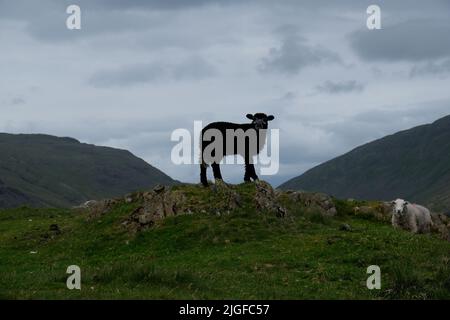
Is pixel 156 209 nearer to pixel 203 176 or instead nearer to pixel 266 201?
pixel 203 176

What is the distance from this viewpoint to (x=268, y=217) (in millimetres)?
32188

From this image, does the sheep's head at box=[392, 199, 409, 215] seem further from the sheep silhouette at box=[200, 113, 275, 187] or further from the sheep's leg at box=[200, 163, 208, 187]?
the sheep's leg at box=[200, 163, 208, 187]

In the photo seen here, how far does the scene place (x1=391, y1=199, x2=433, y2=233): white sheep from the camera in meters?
38.3

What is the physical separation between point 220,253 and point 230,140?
888cm

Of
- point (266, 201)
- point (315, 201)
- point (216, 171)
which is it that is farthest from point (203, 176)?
point (315, 201)

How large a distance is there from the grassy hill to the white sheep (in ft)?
3.08

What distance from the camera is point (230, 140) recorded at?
34.4 metres

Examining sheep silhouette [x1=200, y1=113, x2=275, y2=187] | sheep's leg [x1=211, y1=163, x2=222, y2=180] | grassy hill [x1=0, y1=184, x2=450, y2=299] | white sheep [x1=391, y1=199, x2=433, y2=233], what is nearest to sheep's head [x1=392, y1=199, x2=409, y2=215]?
white sheep [x1=391, y1=199, x2=433, y2=233]

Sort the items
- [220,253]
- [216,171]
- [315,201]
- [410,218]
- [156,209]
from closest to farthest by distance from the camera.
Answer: [220,253] < [156,209] < [216,171] < [410,218] < [315,201]
